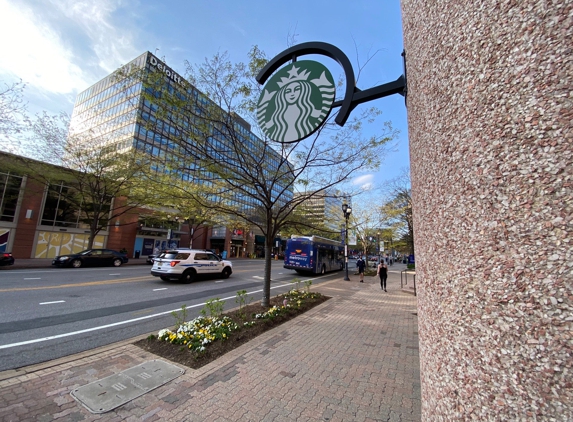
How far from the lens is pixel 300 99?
2535mm

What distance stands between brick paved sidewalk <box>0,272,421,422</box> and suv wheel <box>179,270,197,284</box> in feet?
26.8

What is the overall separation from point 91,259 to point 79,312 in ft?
47.9

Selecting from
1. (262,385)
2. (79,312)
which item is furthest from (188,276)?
(262,385)

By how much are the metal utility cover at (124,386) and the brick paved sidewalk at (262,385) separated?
90mm

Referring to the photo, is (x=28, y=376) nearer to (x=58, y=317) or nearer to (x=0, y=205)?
(x=58, y=317)

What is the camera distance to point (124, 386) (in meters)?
3.38

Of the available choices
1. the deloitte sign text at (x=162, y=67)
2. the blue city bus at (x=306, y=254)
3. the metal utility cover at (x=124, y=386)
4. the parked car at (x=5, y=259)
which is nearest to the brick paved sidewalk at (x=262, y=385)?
the metal utility cover at (x=124, y=386)

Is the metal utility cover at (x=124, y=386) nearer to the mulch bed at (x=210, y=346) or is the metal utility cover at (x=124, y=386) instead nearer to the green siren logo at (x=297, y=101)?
the mulch bed at (x=210, y=346)

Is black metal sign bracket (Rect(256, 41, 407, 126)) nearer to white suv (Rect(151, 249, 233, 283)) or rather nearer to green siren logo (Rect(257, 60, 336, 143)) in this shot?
green siren logo (Rect(257, 60, 336, 143))

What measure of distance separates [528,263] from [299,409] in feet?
10.2

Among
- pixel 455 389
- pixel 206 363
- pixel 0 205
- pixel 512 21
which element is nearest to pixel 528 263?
pixel 455 389

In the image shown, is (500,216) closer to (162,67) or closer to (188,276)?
(162,67)

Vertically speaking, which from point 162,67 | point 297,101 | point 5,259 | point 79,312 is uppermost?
point 162,67

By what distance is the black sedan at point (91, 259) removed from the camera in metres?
17.6
